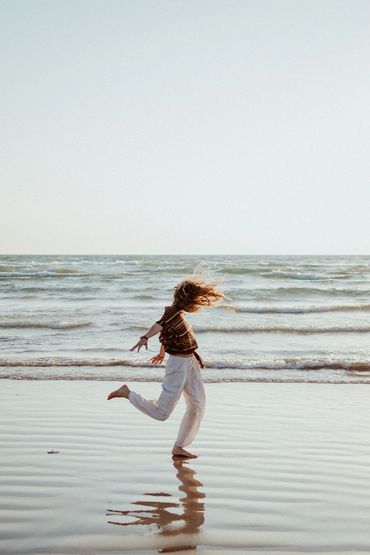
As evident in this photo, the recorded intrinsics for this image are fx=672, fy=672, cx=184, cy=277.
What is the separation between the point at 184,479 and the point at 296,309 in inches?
748

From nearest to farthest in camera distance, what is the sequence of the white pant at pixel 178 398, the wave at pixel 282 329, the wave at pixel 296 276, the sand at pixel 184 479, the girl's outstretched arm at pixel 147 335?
the sand at pixel 184 479, the girl's outstretched arm at pixel 147 335, the white pant at pixel 178 398, the wave at pixel 282 329, the wave at pixel 296 276

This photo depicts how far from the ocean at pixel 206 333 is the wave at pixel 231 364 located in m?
0.02

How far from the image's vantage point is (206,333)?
16.3 meters

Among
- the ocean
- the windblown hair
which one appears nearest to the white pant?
the windblown hair

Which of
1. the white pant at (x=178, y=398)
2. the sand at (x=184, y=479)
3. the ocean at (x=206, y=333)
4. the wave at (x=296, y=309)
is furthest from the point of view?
the wave at (x=296, y=309)

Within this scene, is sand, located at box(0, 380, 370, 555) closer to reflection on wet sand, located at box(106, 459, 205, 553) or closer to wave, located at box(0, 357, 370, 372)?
reflection on wet sand, located at box(106, 459, 205, 553)

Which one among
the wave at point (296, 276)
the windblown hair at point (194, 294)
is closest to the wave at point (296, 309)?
the windblown hair at point (194, 294)

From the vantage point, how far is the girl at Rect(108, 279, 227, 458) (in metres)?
5.66

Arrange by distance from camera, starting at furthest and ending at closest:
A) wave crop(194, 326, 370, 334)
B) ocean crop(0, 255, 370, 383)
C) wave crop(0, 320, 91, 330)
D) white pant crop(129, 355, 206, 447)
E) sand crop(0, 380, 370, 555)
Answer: wave crop(0, 320, 91, 330)
wave crop(194, 326, 370, 334)
ocean crop(0, 255, 370, 383)
white pant crop(129, 355, 206, 447)
sand crop(0, 380, 370, 555)

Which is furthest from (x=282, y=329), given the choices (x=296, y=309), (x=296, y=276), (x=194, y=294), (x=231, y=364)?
(x=296, y=276)

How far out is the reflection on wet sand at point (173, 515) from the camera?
3730 millimetres

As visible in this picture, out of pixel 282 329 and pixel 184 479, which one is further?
pixel 282 329

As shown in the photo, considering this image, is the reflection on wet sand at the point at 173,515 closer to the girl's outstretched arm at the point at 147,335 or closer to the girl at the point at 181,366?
the girl at the point at 181,366

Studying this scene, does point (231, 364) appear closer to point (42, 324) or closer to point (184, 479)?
point (184, 479)
